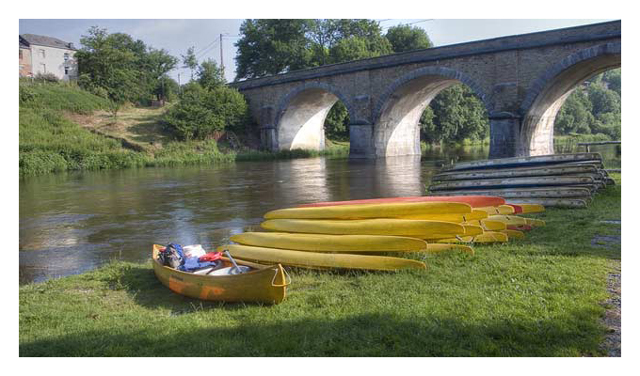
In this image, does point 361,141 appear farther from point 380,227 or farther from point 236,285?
point 236,285

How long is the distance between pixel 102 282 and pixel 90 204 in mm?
9050

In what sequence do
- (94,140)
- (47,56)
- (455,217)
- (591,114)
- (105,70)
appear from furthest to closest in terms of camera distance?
(591,114), (47,56), (105,70), (94,140), (455,217)

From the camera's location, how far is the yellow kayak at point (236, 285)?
5.12 meters

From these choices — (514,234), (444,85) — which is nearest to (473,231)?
(514,234)

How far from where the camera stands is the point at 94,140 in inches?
1249

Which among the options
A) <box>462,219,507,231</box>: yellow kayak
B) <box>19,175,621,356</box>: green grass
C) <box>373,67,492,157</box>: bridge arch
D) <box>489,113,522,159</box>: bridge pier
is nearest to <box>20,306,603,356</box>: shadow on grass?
<box>19,175,621,356</box>: green grass

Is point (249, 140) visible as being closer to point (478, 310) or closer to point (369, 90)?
point (369, 90)

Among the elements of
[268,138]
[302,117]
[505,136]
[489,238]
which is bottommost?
[489,238]

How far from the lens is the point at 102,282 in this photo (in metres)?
6.57

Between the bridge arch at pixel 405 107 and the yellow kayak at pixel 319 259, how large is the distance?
21126 mm

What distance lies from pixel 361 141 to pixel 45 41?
40.4m

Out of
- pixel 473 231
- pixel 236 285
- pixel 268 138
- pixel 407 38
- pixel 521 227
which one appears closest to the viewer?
pixel 236 285

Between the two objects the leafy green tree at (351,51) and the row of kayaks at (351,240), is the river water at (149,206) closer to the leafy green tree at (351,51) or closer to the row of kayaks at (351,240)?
the row of kayaks at (351,240)

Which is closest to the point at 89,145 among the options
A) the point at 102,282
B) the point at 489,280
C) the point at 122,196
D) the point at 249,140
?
the point at 249,140
